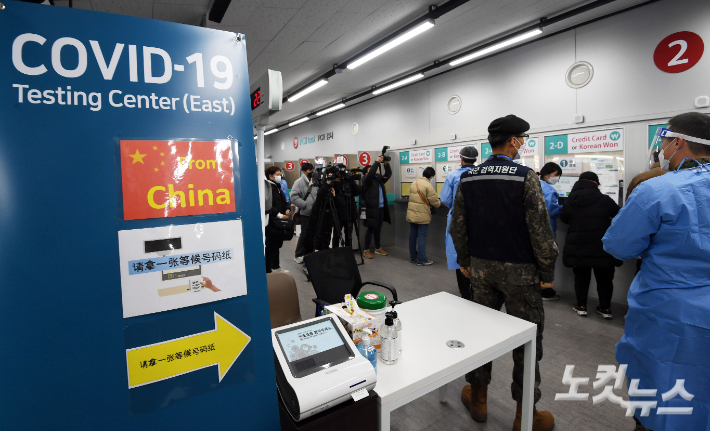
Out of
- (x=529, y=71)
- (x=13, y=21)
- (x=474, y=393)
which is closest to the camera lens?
(x=13, y=21)

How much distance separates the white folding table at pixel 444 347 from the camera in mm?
1173

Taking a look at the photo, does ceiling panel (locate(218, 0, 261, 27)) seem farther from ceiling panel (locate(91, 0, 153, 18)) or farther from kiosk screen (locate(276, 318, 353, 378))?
kiosk screen (locate(276, 318, 353, 378))

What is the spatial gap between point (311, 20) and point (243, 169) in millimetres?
3472

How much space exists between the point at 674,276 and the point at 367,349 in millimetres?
1282

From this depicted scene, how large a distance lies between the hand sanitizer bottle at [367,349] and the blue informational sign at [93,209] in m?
0.43

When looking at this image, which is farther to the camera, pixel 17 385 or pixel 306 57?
pixel 306 57

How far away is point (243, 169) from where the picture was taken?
924mm

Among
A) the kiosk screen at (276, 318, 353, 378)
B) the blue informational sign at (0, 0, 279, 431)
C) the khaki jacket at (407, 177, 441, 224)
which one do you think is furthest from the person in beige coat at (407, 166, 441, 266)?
the blue informational sign at (0, 0, 279, 431)

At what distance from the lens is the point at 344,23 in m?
3.80

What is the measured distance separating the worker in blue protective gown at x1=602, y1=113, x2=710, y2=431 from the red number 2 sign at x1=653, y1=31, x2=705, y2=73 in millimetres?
2345

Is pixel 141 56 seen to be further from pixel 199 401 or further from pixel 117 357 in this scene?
pixel 199 401

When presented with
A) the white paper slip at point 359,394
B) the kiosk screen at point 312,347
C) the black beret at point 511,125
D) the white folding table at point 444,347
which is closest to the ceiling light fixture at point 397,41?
the black beret at point 511,125

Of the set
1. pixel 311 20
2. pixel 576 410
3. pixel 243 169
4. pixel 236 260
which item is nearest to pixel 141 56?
pixel 243 169

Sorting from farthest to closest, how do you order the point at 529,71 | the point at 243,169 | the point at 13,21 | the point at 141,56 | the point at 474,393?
the point at 529,71, the point at 474,393, the point at 243,169, the point at 141,56, the point at 13,21
